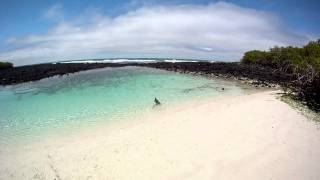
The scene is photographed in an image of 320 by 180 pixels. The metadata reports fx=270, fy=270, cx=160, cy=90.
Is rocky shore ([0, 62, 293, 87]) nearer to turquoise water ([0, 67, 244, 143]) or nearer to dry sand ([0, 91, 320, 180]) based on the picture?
turquoise water ([0, 67, 244, 143])

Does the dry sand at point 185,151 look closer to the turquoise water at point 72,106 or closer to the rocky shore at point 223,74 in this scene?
the turquoise water at point 72,106

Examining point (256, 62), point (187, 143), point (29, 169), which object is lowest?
point (29, 169)

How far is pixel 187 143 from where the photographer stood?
25.1 ft

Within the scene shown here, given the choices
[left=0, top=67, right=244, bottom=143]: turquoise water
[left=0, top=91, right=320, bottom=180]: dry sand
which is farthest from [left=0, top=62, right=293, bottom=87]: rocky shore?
[left=0, top=91, right=320, bottom=180]: dry sand

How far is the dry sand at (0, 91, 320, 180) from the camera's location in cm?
609

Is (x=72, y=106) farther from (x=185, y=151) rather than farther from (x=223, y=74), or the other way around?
(x=223, y=74)

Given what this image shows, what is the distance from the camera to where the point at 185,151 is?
711 cm

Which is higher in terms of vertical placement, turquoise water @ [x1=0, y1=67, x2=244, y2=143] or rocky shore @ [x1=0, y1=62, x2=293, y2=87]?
rocky shore @ [x1=0, y1=62, x2=293, y2=87]

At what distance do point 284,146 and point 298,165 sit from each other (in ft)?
3.41

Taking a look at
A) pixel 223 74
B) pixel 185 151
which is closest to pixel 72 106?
pixel 185 151

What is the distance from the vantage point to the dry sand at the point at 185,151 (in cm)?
609

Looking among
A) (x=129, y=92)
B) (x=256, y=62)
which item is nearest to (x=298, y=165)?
(x=129, y=92)

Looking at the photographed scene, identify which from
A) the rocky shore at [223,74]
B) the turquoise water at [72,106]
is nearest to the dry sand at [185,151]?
the turquoise water at [72,106]

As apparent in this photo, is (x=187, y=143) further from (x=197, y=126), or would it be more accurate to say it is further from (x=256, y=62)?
(x=256, y=62)
